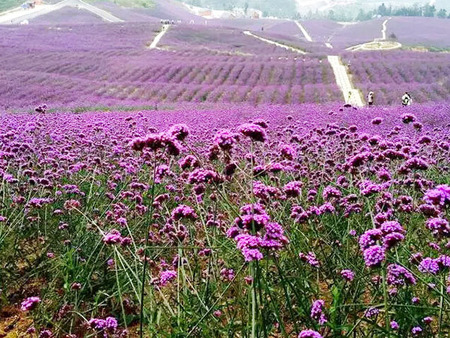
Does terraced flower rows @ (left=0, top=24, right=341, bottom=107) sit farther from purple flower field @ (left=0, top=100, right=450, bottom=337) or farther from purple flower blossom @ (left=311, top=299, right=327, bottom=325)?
purple flower blossom @ (left=311, top=299, right=327, bottom=325)

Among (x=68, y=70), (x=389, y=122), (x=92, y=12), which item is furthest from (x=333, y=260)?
(x=92, y=12)

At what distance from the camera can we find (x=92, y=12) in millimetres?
74875

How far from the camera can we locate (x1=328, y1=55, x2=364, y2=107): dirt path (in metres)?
23.9

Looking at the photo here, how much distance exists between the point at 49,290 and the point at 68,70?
28.3m

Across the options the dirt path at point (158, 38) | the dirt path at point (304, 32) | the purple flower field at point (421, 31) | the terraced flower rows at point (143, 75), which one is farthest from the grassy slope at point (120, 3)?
the terraced flower rows at point (143, 75)

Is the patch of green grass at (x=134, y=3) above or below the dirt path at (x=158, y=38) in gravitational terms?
above

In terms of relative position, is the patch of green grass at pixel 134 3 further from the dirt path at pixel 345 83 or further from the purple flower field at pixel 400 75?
the purple flower field at pixel 400 75

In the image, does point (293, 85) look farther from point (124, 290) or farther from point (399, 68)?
point (124, 290)

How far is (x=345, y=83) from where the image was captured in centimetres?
2850

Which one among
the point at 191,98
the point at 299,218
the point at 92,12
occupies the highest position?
the point at 92,12

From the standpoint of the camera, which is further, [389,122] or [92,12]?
[92,12]

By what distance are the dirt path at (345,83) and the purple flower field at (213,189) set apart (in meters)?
0.66

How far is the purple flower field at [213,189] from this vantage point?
92.9 inches

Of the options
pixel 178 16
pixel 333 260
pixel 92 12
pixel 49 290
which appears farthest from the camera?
pixel 178 16
